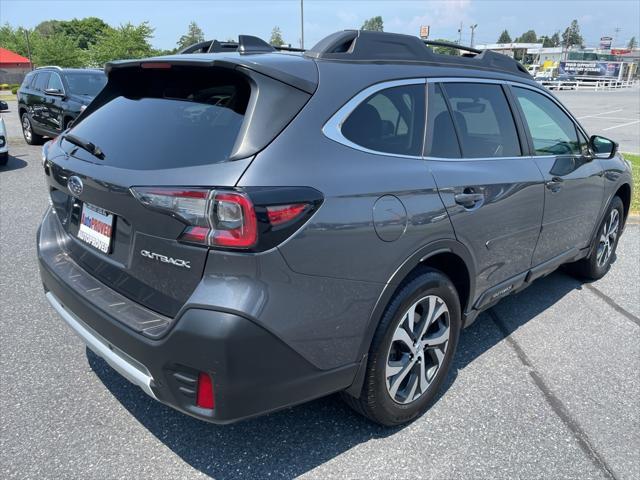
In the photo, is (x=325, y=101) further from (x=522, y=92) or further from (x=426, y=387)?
(x=522, y=92)

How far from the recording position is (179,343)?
6.56 ft

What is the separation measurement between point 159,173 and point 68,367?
1.78 m

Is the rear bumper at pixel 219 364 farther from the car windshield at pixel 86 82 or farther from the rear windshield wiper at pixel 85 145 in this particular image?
the car windshield at pixel 86 82

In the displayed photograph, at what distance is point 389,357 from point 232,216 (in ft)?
3.92

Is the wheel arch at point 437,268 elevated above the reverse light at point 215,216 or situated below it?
below

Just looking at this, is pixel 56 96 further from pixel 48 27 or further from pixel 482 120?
pixel 48 27

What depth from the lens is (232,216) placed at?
Answer: 1.93 m

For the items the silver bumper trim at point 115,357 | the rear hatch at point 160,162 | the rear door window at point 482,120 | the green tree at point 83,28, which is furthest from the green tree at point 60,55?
the silver bumper trim at point 115,357

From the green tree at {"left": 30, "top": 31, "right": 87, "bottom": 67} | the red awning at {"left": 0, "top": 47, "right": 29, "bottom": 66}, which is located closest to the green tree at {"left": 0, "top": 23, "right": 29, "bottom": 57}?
the red awning at {"left": 0, "top": 47, "right": 29, "bottom": 66}

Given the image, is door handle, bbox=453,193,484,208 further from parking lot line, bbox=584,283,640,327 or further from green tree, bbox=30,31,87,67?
green tree, bbox=30,31,87,67

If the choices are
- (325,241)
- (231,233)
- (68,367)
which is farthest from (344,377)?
(68,367)

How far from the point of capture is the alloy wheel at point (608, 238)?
4895mm

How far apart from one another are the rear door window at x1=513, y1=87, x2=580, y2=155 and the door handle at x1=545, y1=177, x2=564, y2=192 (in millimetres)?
204

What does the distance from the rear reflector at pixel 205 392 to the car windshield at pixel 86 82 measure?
10776 millimetres
